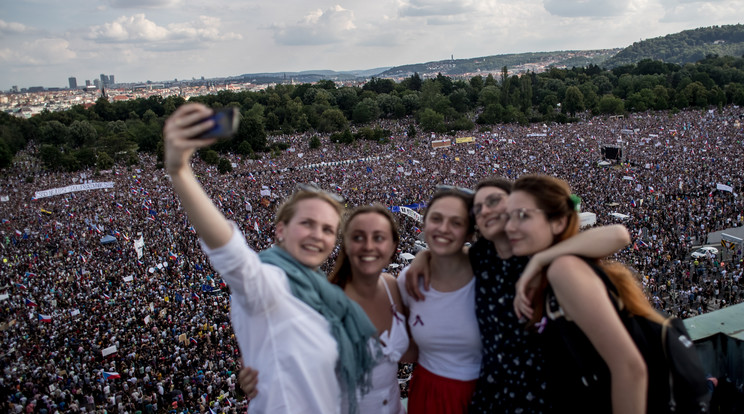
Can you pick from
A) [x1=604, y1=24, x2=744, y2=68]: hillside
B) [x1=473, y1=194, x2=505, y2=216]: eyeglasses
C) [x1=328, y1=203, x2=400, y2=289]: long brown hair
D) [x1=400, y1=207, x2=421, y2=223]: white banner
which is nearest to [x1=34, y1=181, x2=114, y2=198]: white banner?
[x1=400, y1=207, x2=421, y2=223]: white banner

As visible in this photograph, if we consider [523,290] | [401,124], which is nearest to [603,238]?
[523,290]

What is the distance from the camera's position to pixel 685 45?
136 meters

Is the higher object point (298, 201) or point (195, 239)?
point (298, 201)

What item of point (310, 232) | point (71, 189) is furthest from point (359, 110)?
point (310, 232)

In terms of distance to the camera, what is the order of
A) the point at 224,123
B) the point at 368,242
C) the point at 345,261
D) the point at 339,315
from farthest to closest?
1. the point at 345,261
2. the point at 368,242
3. the point at 339,315
4. the point at 224,123

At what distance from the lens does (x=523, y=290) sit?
1513 mm

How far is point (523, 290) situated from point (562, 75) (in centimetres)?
5990

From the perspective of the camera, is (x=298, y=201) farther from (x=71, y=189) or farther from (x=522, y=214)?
(x=71, y=189)

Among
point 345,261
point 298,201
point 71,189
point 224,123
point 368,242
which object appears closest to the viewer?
point 224,123

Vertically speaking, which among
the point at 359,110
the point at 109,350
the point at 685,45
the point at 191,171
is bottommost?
the point at 109,350

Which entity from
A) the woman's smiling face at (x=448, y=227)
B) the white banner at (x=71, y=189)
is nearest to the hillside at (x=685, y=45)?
the white banner at (x=71, y=189)

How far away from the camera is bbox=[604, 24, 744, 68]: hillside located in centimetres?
12354

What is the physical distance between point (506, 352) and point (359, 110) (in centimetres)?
4113

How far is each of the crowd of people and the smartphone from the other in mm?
6279
